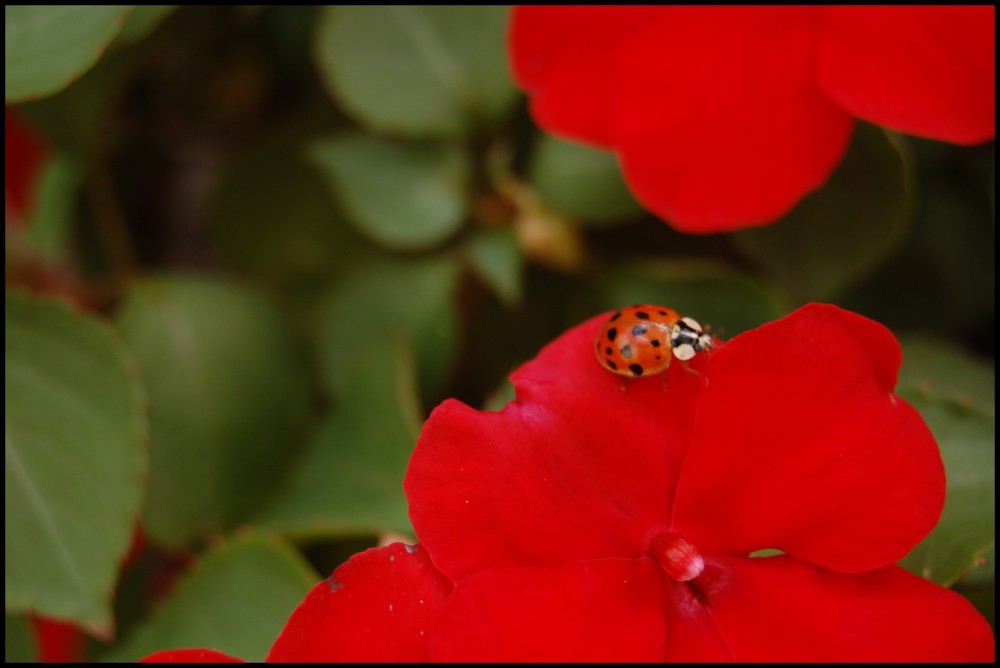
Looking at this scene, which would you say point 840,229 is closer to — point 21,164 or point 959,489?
point 959,489

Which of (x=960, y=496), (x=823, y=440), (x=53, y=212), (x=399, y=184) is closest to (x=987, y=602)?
(x=960, y=496)

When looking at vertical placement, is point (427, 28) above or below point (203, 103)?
above

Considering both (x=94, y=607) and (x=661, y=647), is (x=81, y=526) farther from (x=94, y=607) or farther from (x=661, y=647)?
(x=661, y=647)

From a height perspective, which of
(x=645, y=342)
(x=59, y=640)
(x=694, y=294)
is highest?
(x=645, y=342)

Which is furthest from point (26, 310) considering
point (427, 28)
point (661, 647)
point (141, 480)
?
point (661, 647)

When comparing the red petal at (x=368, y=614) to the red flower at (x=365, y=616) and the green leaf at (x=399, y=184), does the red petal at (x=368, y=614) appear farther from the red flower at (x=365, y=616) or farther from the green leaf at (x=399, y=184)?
the green leaf at (x=399, y=184)

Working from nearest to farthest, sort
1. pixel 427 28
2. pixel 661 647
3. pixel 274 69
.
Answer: pixel 661 647
pixel 427 28
pixel 274 69

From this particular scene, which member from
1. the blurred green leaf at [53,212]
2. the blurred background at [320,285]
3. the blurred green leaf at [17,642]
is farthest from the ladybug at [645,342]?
the blurred green leaf at [53,212]
